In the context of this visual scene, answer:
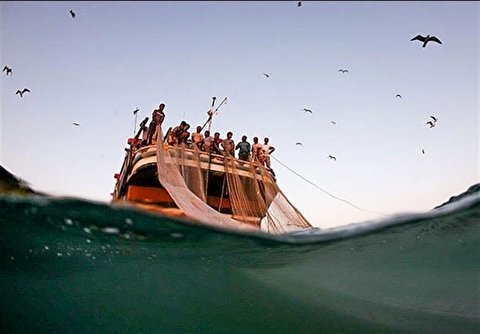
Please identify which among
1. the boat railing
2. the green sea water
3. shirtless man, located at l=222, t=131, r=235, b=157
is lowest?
the green sea water

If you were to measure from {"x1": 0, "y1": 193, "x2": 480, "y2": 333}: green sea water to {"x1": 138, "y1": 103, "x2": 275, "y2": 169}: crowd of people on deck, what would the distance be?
1705 millimetres

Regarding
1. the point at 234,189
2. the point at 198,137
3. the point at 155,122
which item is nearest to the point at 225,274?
the point at 234,189

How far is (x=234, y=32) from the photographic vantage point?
4.59m

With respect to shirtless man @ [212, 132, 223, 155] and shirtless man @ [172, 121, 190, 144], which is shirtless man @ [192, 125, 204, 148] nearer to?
shirtless man @ [212, 132, 223, 155]

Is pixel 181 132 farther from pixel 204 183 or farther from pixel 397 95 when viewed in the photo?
pixel 397 95

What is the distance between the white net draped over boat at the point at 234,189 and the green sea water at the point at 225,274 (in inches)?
18.5

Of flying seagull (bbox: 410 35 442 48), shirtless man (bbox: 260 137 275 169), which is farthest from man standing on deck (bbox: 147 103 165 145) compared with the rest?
flying seagull (bbox: 410 35 442 48)

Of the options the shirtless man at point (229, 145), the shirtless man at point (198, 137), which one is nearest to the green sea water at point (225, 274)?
the shirtless man at point (229, 145)

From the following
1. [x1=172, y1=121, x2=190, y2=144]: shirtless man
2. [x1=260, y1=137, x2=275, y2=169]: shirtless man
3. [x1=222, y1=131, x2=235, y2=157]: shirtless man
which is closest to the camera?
[x1=260, y1=137, x2=275, y2=169]: shirtless man

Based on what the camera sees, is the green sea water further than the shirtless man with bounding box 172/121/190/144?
No

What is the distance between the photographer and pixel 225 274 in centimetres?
693

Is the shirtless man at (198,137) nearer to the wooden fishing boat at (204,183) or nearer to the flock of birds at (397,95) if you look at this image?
the wooden fishing boat at (204,183)

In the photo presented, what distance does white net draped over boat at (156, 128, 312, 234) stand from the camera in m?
5.75

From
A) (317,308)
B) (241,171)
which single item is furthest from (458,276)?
(241,171)
